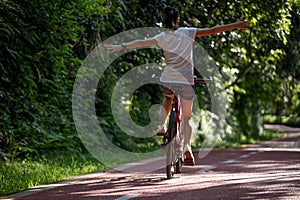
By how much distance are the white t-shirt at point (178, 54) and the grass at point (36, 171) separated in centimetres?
220

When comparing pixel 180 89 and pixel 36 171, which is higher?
pixel 180 89

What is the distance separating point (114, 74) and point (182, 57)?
6.79 meters

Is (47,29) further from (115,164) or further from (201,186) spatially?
(201,186)

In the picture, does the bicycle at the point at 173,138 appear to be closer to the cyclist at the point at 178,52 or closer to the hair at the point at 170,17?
the cyclist at the point at 178,52

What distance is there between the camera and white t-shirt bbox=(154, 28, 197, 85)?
823 cm

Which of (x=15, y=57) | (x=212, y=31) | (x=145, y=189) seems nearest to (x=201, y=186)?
(x=145, y=189)

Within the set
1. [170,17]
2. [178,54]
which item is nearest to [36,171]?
[178,54]

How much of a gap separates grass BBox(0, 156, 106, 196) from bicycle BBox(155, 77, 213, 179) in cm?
Answer: 171

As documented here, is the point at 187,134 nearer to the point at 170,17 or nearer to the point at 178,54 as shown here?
the point at 178,54

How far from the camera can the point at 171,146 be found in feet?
26.8

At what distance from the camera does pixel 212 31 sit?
823cm

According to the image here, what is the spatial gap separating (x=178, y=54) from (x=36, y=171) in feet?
9.14

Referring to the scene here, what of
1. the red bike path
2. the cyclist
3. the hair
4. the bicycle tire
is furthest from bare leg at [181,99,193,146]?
the hair

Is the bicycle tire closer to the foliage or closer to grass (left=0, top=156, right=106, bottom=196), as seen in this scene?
grass (left=0, top=156, right=106, bottom=196)
